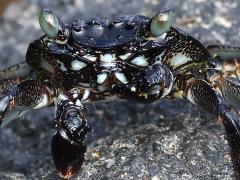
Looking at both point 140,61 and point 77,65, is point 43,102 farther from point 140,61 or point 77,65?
point 140,61

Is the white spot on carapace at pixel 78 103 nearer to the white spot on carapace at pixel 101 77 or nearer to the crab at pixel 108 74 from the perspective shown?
the crab at pixel 108 74

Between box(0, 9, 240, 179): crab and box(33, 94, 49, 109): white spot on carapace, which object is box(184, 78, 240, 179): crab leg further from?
box(33, 94, 49, 109): white spot on carapace

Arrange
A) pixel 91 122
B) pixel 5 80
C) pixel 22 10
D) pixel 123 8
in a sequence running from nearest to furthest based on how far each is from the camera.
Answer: pixel 5 80 < pixel 91 122 < pixel 123 8 < pixel 22 10

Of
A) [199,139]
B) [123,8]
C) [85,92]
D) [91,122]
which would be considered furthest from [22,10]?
[199,139]

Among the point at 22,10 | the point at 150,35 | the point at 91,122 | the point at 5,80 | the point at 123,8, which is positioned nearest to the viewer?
the point at 150,35

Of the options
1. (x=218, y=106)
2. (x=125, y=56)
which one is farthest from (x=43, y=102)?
(x=218, y=106)

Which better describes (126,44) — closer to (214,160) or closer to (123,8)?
(214,160)

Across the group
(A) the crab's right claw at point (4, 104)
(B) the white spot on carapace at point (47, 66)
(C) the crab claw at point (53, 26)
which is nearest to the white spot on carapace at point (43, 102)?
(B) the white spot on carapace at point (47, 66)
